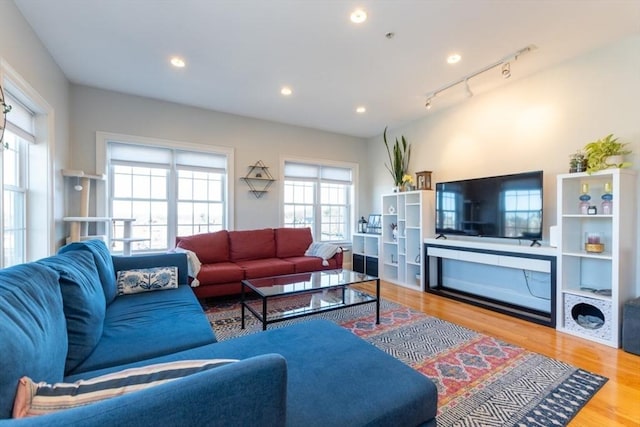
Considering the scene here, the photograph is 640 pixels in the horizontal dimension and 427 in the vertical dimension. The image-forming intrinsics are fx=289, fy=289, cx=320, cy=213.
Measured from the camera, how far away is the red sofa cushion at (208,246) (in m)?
3.86

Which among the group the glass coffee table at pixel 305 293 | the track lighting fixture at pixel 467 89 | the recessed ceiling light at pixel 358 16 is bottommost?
the glass coffee table at pixel 305 293

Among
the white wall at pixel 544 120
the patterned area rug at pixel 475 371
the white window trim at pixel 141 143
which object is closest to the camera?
the patterned area rug at pixel 475 371

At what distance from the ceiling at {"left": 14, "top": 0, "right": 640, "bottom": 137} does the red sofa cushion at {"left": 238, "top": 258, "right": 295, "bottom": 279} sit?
229 cm

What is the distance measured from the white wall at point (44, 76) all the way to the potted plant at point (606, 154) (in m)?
4.86

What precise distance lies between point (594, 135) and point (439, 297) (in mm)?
2466

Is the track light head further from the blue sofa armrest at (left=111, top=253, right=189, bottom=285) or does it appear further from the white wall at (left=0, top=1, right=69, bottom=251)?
the white wall at (left=0, top=1, right=69, bottom=251)

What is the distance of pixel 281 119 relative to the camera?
4.91 metres

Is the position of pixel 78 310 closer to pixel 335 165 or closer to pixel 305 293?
pixel 305 293

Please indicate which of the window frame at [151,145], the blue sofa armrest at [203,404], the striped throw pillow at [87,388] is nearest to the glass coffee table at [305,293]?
the striped throw pillow at [87,388]

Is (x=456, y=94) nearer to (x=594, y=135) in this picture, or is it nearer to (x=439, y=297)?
(x=594, y=135)

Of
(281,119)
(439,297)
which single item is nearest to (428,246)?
(439,297)

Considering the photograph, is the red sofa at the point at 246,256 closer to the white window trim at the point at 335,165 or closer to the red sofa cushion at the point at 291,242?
the red sofa cushion at the point at 291,242

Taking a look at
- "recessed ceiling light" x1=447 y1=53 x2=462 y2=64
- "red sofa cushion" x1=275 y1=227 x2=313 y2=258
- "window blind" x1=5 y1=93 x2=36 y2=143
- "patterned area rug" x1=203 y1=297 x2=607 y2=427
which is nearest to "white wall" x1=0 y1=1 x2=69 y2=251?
"window blind" x1=5 y1=93 x2=36 y2=143

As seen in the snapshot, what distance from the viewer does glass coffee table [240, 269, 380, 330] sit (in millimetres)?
2619
